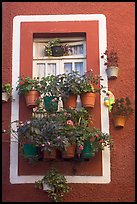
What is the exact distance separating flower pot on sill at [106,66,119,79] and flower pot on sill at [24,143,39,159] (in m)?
1.66

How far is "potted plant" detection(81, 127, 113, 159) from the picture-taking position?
27.3 feet

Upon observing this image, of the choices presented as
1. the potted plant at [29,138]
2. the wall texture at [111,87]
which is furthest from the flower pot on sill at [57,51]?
the potted plant at [29,138]

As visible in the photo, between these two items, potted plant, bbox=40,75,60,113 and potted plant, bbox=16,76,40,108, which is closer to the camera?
potted plant, bbox=40,75,60,113

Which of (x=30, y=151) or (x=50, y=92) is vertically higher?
(x=50, y=92)

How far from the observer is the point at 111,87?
8.98 metres

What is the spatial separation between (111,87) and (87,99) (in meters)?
0.50

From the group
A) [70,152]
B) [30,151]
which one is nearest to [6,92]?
[30,151]

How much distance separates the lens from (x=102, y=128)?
876 centimetres

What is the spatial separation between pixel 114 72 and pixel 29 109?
1445 millimetres

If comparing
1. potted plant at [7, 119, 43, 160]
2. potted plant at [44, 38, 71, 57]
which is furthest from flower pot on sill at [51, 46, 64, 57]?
potted plant at [7, 119, 43, 160]

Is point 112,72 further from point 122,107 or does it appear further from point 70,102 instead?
point 70,102

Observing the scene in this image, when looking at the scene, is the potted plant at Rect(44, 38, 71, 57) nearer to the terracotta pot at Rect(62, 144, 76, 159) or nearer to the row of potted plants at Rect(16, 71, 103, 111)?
the row of potted plants at Rect(16, 71, 103, 111)

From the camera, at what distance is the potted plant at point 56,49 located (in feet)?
30.9

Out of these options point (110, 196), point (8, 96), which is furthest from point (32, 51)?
point (110, 196)
